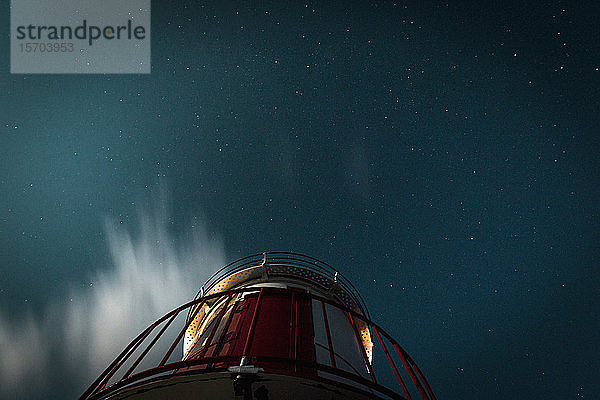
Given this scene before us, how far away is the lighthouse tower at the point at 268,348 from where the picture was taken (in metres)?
3.68

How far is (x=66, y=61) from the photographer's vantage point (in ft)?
38.2

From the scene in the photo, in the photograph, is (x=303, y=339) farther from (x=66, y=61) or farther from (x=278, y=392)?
(x=66, y=61)

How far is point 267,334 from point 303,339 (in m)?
0.57

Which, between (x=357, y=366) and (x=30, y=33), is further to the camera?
(x=30, y=33)

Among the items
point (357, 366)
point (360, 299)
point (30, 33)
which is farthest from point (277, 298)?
point (30, 33)

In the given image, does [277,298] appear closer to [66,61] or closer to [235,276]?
[235,276]

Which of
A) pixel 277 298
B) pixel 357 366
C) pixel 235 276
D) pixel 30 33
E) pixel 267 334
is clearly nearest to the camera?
pixel 267 334

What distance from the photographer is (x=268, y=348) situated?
19.1ft

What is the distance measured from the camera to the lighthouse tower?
3684 millimetres

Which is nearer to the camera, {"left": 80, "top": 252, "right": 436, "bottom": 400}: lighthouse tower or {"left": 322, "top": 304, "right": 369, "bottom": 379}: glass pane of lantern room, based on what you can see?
{"left": 80, "top": 252, "right": 436, "bottom": 400}: lighthouse tower

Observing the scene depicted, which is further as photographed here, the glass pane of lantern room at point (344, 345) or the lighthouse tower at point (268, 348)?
the glass pane of lantern room at point (344, 345)

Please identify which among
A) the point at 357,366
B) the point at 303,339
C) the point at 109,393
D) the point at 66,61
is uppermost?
the point at 66,61

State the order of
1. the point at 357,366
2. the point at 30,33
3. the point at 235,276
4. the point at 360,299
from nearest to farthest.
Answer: the point at 357,366, the point at 235,276, the point at 360,299, the point at 30,33

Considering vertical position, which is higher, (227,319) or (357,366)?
(227,319)
